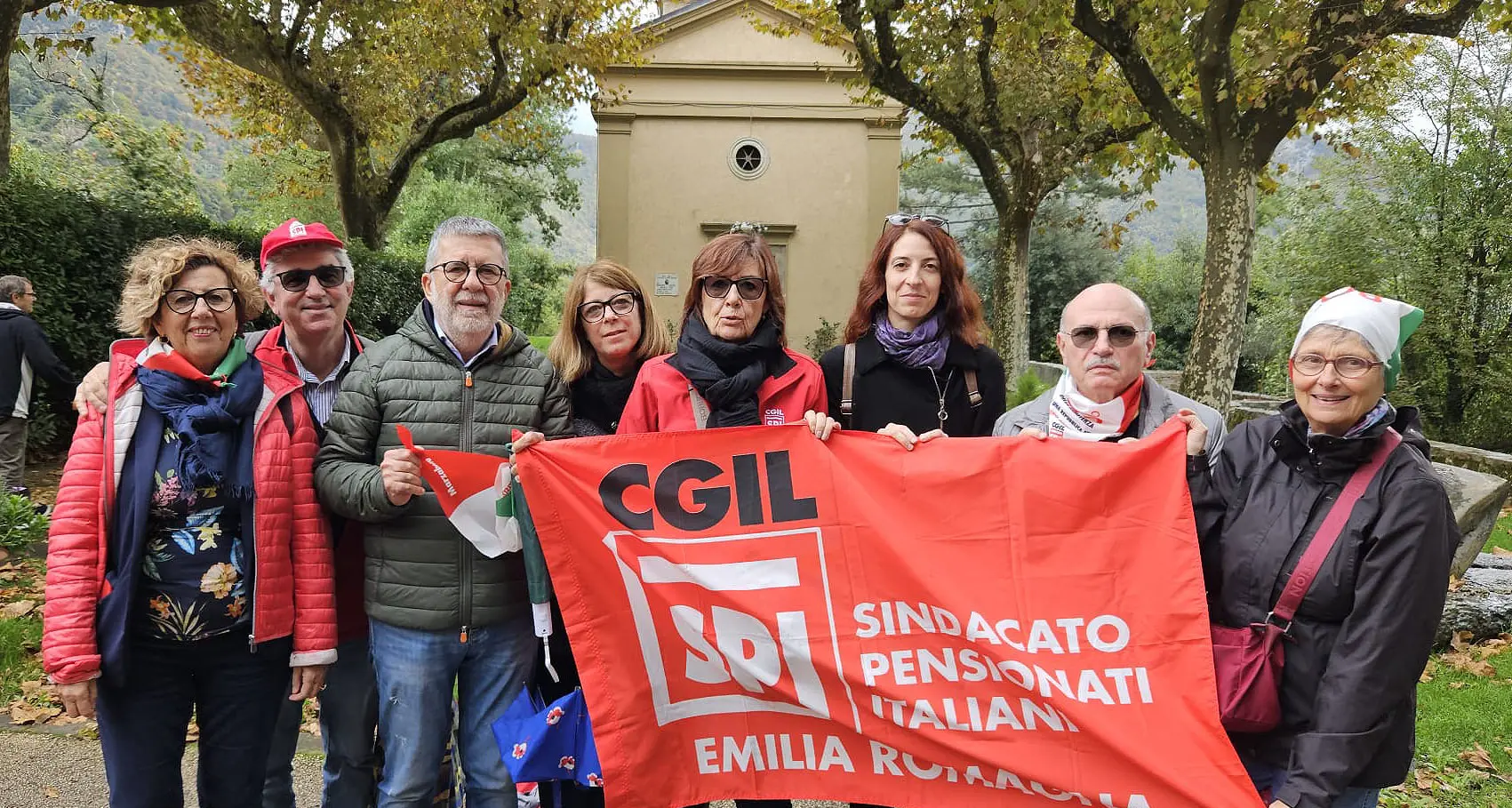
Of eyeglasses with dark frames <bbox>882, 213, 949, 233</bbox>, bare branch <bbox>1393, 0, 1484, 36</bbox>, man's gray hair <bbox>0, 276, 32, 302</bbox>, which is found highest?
bare branch <bbox>1393, 0, 1484, 36</bbox>

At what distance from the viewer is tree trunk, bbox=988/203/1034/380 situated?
1552cm

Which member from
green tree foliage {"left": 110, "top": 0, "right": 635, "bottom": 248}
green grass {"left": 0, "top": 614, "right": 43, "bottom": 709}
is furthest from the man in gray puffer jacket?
green tree foliage {"left": 110, "top": 0, "right": 635, "bottom": 248}

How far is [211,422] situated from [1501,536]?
11.9 m

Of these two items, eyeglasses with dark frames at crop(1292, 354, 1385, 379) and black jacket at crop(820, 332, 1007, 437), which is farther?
black jacket at crop(820, 332, 1007, 437)

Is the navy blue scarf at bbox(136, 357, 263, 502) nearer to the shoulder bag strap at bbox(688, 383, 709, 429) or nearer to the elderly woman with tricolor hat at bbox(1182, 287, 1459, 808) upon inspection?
the shoulder bag strap at bbox(688, 383, 709, 429)

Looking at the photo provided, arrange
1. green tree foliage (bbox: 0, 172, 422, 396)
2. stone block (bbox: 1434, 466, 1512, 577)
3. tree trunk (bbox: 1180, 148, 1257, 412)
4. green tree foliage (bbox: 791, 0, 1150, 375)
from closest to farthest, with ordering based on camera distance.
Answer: stone block (bbox: 1434, 466, 1512, 577), tree trunk (bbox: 1180, 148, 1257, 412), green tree foliage (bbox: 0, 172, 422, 396), green tree foliage (bbox: 791, 0, 1150, 375)

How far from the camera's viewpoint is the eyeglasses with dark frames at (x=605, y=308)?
11.4 ft

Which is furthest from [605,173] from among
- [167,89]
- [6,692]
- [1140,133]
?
[167,89]

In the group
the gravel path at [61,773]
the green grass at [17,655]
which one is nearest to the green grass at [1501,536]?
the gravel path at [61,773]

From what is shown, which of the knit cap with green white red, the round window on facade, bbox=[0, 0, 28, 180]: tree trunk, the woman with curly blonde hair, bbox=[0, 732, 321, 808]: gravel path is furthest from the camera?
the round window on facade

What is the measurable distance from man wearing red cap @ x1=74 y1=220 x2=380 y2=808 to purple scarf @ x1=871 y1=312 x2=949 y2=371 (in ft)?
6.36

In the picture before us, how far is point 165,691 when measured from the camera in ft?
8.46

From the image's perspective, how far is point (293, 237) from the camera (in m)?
3.03

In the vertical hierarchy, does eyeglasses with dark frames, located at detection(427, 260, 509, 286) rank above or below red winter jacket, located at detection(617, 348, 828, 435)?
above
